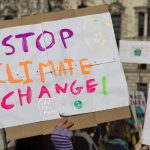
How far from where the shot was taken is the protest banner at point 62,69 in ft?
11.1

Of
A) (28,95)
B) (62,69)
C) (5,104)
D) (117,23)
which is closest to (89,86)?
Answer: (62,69)

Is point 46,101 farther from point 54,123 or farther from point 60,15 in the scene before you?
point 60,15

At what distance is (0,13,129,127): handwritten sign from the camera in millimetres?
3400

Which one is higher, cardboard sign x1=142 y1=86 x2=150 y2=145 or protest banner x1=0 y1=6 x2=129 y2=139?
protest banner x1=0 y1=6 x2=129 y2=139

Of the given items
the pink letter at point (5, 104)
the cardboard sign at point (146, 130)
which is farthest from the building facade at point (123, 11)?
the pink letter at point (5, 104)

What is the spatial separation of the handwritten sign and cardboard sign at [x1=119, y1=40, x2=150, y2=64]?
21.6 feet

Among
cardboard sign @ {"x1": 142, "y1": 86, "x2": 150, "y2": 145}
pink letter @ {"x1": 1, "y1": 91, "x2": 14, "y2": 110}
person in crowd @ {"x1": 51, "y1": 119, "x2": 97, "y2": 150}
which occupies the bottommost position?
cardboard sign @ {"x1": 142, "y1": 86, "x2": 150, "y2": 145}

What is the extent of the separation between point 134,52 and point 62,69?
23.5 ft

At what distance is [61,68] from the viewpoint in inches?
135

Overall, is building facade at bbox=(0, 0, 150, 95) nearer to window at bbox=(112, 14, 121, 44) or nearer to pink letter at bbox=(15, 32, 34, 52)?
window at bbox=(112, 14, 121, 44)

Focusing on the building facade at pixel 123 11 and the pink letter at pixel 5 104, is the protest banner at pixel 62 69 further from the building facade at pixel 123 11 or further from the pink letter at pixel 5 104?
the building facade at pixel 123 11

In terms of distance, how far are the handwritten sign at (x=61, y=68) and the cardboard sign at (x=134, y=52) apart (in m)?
6.60

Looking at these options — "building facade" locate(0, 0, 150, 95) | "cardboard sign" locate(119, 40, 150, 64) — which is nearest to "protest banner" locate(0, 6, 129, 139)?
"cardboard sign" locate(119, 40, 150, 64)

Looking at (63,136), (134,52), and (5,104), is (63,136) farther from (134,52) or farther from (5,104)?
(134,52)
